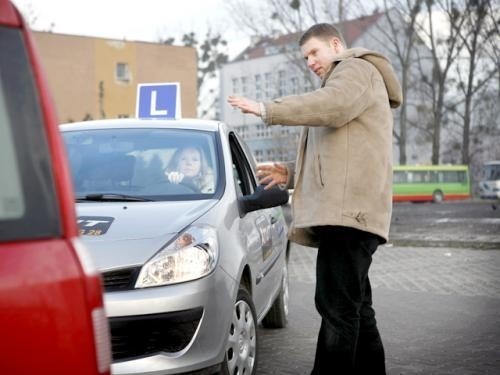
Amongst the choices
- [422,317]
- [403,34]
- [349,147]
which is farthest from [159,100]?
[403,34]

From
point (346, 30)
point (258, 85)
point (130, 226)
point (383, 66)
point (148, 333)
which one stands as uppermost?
point (346, 30)

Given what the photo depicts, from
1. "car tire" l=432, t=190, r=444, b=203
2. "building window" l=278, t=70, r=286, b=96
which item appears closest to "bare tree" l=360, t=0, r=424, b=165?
"car tire" l=432, t=190, r=444, b=203

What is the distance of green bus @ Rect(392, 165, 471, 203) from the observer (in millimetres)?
52250

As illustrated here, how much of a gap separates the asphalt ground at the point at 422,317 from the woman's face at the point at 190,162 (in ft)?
4.67

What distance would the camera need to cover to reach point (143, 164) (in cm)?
500

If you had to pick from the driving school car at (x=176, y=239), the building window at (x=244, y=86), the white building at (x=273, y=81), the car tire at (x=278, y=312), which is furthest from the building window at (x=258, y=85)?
the driving school car at (x=176, y=239)

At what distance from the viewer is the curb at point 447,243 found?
1363cm

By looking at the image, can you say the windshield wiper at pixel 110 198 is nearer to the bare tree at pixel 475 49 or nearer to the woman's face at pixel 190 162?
the woman's face at pixel 190 162

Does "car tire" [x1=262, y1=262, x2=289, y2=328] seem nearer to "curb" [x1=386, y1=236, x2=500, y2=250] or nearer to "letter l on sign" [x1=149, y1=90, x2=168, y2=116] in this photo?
"letter l on sign" [x1=149, y1=90, x2=168, y2=116]

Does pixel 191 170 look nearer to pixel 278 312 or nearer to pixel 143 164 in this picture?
pixel 143 164

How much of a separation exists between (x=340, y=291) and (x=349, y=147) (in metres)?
0.73

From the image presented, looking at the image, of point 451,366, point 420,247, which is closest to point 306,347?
point 451,366

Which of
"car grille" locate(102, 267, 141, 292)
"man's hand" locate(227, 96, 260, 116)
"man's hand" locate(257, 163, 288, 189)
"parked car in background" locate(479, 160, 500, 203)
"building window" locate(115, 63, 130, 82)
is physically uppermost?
"building window" locate(115, 63, 130, 82)

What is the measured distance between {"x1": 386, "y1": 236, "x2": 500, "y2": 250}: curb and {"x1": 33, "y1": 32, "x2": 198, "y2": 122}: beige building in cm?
3688
